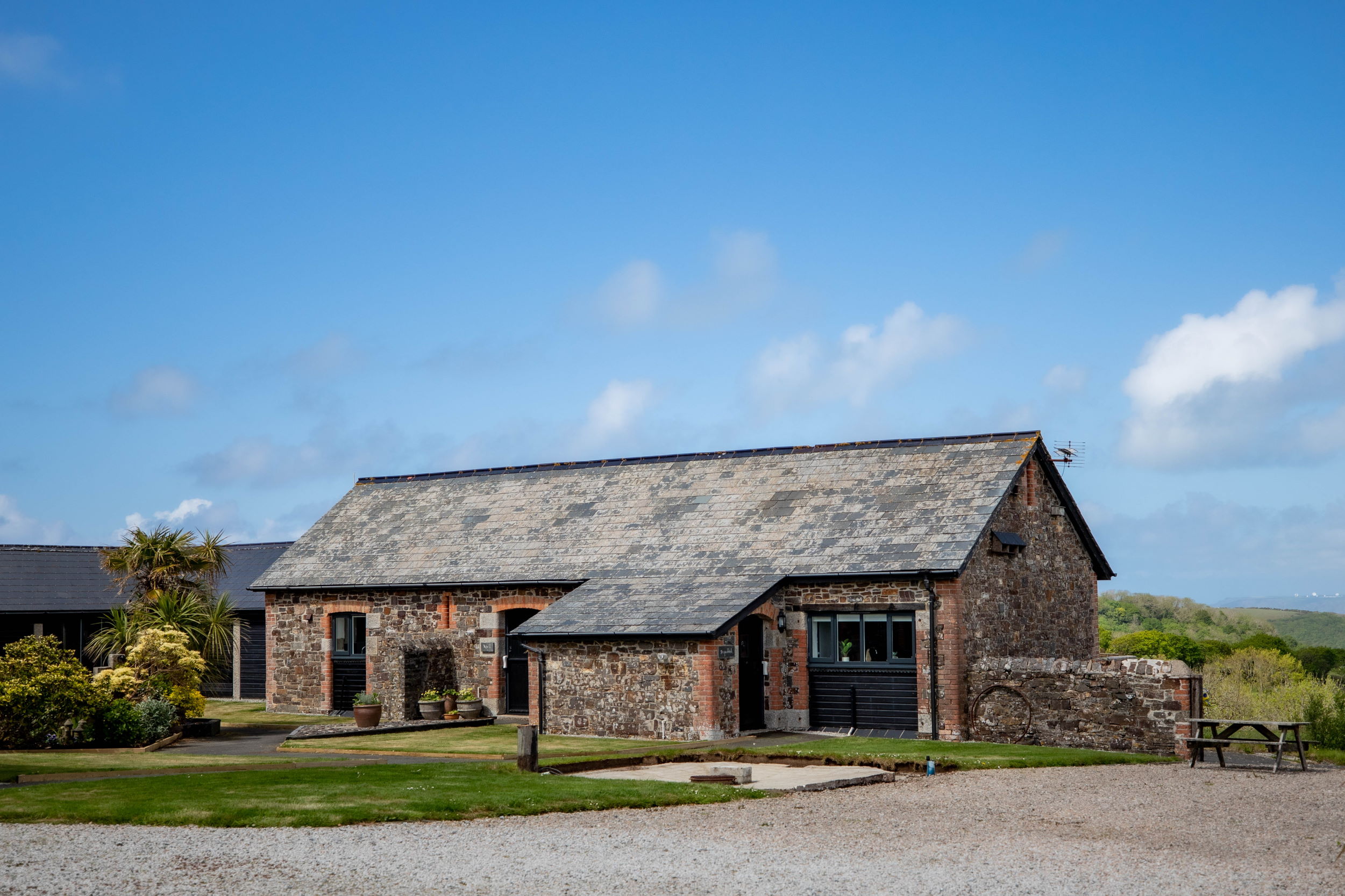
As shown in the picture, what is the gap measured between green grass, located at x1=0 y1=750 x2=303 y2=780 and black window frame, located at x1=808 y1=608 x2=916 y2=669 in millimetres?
9241

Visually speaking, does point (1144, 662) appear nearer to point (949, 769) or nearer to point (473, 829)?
point (949, 769)

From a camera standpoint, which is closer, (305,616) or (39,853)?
(39,853)

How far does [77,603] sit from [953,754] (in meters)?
27.0

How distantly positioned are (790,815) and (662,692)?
8.95 metres

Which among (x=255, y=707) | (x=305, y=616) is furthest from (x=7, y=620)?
(x=305, y=616)

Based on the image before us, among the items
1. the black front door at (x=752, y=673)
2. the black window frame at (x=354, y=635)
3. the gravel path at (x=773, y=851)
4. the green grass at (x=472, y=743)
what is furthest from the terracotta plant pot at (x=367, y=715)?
the gravel path at (x=773, y=851)

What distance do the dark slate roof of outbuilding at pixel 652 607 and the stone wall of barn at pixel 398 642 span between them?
2010mm

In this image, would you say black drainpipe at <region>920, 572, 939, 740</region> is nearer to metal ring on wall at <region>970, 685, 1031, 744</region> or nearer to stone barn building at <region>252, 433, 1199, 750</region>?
stone barn building at <region>252, 433, 1199, 750</region>

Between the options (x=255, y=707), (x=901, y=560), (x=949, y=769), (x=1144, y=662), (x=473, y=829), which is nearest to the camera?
(x=473, y=829)

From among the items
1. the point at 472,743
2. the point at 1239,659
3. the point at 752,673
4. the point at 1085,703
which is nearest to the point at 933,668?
the point at 1085,703

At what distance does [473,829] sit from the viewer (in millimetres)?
13055

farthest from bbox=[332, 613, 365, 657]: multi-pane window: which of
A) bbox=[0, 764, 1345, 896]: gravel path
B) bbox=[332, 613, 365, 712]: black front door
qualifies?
bbox=[0, 764, 1345, 896]: gravel path

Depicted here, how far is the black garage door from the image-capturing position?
76.3 ft

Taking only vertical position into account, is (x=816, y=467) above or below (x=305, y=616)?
above
